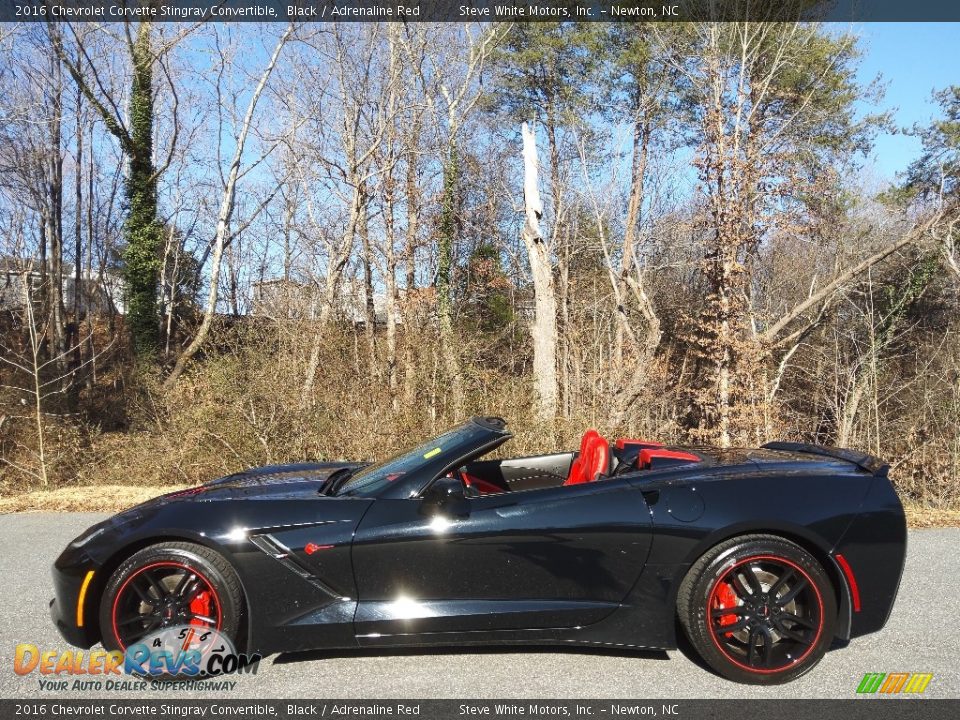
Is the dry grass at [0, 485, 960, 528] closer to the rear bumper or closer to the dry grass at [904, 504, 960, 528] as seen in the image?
the dry grass at [904, 504, 960, 528]

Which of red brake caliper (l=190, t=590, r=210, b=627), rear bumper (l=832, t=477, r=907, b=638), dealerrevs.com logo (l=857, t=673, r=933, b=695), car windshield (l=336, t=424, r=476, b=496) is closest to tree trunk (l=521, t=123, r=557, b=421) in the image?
car windshield (l=336, t=424, r=476, b=496)

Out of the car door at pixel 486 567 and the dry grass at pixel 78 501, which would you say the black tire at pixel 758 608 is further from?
the dry grass at pixel 78 501

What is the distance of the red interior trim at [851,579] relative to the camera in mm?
3260

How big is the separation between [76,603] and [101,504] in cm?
435

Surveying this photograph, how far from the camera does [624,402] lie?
12.0 meters

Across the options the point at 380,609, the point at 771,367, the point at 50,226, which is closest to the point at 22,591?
the point at 380,609

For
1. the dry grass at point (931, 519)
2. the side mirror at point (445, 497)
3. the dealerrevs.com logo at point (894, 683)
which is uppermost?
the side mirror at point (445, 497)

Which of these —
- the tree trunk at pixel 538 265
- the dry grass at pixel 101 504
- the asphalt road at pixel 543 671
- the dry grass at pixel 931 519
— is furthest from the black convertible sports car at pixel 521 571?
the tree trunk at pixel 538 265

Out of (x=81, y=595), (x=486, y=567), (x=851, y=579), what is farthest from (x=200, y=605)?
(x=851, y=579)

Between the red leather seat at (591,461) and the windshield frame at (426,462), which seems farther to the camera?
the red leather seat at (591,461)

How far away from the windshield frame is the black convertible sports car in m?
0.04

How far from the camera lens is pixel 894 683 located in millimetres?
3141

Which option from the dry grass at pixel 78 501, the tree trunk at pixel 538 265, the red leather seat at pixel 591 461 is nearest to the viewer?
the red leather seat at pixel 591 461

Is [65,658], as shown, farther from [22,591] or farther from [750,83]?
[750,83]
